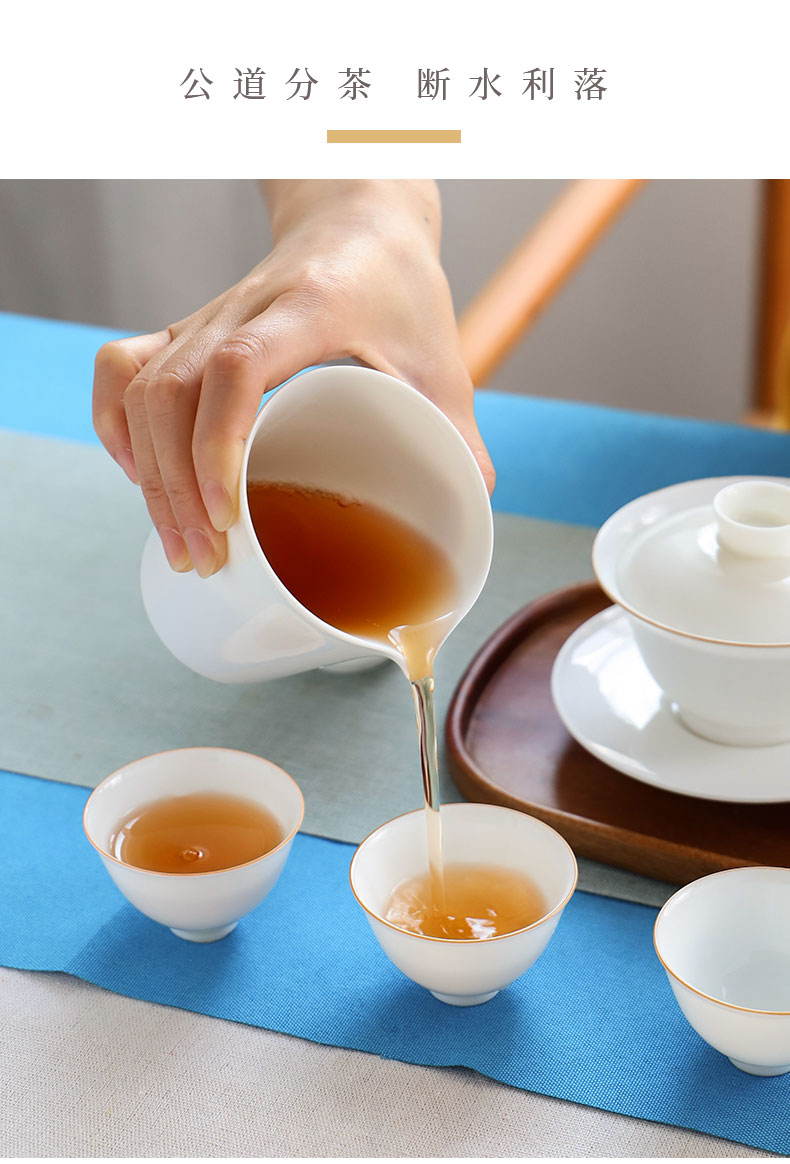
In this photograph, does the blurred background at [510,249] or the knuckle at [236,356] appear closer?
the knuckle at [236,356]

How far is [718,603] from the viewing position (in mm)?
764

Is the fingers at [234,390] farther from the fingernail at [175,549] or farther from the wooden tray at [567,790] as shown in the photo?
the wooden tray at [567,790]

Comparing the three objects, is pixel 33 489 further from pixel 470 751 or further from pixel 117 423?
pixel 470 751

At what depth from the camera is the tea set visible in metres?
0.65

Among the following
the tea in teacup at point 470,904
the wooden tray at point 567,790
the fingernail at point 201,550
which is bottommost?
the wooden tray at point 567,790

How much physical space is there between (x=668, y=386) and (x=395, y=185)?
224 cm

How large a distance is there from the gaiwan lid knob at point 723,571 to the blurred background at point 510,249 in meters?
2.06

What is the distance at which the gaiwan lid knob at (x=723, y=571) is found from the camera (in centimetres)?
75

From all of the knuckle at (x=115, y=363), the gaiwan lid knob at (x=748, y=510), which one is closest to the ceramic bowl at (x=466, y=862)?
the gaiwan lid knob at (x=748, y=510)

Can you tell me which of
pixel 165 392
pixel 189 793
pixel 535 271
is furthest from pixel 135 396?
pixel 535 271

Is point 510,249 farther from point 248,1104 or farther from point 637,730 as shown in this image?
point 248,1104

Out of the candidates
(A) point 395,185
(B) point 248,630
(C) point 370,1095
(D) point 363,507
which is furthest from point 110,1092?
(A) point 395,185

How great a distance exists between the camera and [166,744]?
910mm
